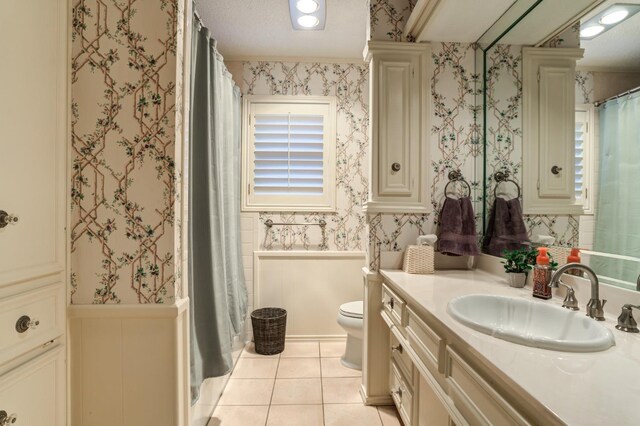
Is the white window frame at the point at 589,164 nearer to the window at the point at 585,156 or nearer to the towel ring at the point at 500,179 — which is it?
the window at the point at 585,156

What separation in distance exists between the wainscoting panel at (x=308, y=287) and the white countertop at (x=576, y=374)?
1.75 metres

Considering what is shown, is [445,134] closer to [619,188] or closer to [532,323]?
[619,188]

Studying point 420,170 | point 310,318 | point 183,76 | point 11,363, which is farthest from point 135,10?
point 310,318

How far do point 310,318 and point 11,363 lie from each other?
2.12 meters

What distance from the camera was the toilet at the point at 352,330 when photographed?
223 centimetres

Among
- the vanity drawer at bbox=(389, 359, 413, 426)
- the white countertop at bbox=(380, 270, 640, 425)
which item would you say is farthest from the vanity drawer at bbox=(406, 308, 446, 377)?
the vanity drawer at bbox=(389, 359, 413, 426)

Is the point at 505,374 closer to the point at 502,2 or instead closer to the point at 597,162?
the point at 597,162

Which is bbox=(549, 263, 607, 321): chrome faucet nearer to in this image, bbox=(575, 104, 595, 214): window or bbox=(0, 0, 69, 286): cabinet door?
bbox=(575, 104, 595, 214): window

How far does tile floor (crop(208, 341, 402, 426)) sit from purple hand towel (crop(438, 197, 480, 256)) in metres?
1.02

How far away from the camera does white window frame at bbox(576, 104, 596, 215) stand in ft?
3.73

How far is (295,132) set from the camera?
285cm

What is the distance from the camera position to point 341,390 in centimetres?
208

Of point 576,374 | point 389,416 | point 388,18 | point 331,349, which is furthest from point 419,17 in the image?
point 331,349

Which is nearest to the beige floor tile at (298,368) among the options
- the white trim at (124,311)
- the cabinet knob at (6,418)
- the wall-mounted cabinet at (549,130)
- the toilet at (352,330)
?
the toilet at (352,330)
